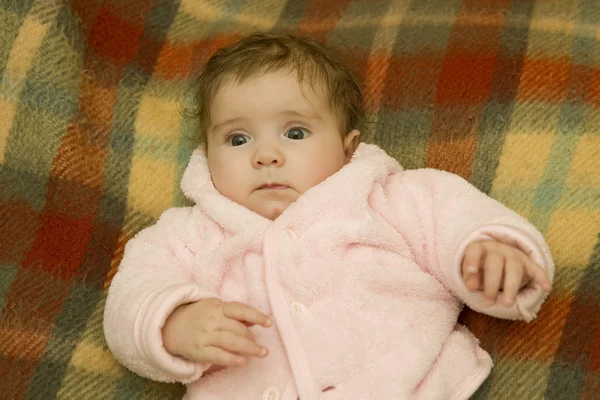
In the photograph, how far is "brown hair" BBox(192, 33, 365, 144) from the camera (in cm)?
156

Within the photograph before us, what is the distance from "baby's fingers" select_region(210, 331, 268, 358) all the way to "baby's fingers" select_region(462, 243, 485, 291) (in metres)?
0.35

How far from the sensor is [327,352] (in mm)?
1355

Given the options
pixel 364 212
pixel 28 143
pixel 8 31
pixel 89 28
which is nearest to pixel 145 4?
pixel 89 28

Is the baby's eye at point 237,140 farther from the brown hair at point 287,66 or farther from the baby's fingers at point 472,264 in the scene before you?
the baby's fingers at point 472,264

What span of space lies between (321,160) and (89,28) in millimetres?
665

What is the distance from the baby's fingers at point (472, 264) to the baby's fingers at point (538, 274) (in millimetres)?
76

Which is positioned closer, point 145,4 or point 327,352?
point 327,352

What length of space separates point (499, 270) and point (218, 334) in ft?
1.49

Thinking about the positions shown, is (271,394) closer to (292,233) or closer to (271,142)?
(292,233)

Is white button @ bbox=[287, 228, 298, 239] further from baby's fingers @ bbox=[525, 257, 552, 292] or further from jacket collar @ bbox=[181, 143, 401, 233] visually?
baby's fingers @ bbox=[525, 257, 552, 292]

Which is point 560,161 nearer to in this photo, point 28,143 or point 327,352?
point 327,352

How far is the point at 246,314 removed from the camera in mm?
1252

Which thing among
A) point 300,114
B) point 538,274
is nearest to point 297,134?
point 300,114

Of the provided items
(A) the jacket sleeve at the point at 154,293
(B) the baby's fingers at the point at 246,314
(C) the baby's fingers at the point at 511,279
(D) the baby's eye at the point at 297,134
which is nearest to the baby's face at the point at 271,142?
(D) the baby's eye at the point at 297,134
